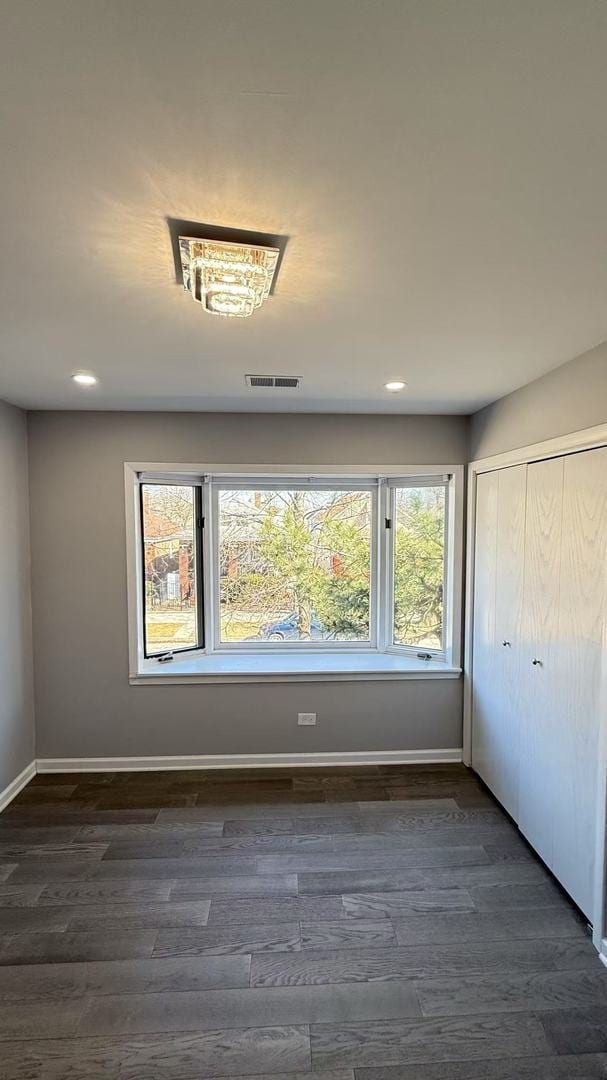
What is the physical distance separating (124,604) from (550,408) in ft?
9.20

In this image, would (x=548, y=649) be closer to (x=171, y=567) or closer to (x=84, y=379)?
(x=171, y=567)

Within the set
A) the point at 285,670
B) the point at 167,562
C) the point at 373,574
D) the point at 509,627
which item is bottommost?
the point at 285,670

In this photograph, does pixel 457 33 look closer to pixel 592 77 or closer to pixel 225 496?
pixel 592 77

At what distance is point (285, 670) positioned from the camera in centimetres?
329

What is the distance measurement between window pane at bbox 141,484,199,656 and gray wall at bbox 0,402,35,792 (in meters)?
0.76

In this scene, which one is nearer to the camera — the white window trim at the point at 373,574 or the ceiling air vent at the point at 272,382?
the ceiling air vent at the point at 272,382

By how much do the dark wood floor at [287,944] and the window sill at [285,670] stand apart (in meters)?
0.72

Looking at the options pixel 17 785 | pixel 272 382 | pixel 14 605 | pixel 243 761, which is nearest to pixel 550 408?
pixel 272 382

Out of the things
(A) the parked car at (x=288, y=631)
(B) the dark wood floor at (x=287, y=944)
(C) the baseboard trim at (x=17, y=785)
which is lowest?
(B) the dark wood floor at (x=287, y=944)

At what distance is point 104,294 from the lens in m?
1.51

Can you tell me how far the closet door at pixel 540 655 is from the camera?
90.0 inches

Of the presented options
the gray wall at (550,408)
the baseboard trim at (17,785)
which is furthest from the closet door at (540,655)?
the baseboard trim at (17,785)

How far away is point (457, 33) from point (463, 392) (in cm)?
213

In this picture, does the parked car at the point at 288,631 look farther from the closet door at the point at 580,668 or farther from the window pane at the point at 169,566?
the closet door at the point at 580,668
